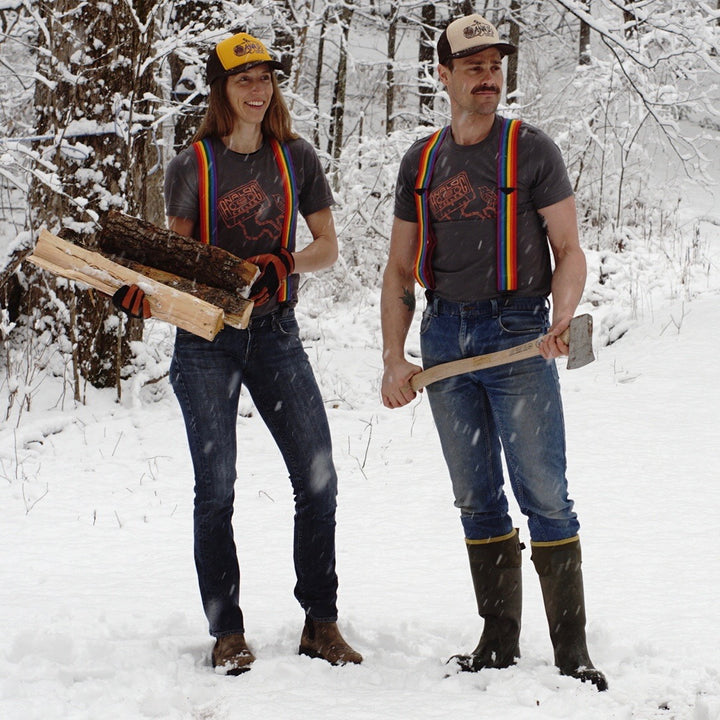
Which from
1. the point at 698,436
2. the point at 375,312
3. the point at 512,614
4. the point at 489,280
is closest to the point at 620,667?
the point at 512,614

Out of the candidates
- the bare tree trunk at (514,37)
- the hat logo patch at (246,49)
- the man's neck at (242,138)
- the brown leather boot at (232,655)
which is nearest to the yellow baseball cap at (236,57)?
the hat logo patch at (246,49)

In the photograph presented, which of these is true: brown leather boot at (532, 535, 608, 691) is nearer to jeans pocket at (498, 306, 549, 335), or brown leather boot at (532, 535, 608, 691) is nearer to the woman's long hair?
jeans pocket at (498, 306, 549, 335)

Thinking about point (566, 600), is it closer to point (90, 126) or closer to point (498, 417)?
point (498, 417)

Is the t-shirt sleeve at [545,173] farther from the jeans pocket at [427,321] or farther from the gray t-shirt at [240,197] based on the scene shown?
the gray t-shirt at [240,197]

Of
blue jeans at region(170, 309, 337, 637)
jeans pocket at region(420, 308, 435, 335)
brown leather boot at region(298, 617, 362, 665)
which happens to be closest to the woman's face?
blue jeans at region(170, 309, 337, 637)

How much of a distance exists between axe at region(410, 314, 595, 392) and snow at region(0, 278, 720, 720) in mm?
1164

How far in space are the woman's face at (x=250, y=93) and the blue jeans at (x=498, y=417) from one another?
1005mm

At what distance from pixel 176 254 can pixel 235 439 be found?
0.75 metres

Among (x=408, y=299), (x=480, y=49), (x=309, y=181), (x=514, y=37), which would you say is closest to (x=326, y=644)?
(x=408, y=299)

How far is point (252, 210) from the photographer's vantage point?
3303 millimetres

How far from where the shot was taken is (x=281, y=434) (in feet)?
11.1

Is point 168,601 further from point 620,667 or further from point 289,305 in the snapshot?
point 620,667

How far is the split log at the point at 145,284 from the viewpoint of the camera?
3098mm

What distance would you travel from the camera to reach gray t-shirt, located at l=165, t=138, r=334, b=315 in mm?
3262
